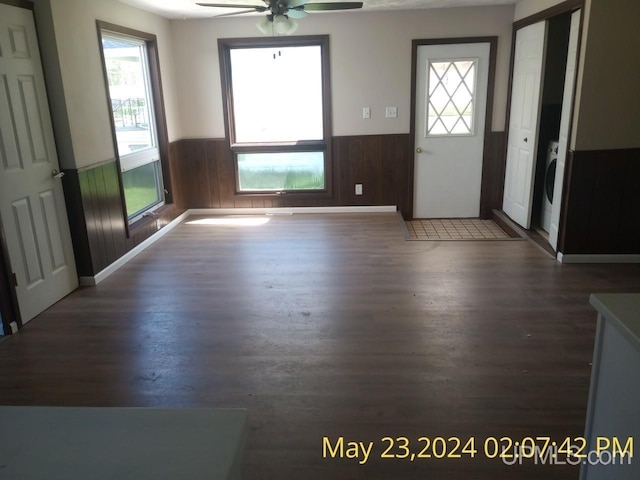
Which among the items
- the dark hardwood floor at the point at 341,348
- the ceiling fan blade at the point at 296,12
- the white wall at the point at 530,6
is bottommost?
the dark hardwood floor at the point at 341,348

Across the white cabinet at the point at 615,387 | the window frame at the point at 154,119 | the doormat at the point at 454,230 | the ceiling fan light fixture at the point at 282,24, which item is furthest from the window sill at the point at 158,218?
the white cabinet at the point at 615,387

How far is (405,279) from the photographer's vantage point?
3.89m

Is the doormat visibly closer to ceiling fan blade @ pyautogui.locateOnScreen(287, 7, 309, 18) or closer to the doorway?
the doorway

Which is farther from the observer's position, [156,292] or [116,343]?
[156,292]

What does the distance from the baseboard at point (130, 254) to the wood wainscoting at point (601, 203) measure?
3847 millimetres

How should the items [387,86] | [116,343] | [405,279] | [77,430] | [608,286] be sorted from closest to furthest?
[77,430] → [116,343] → [608,286] → [405,279] → [387,86]

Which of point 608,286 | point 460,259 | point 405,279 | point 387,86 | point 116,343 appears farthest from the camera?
point 387,86

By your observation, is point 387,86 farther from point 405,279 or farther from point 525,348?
point 525,348

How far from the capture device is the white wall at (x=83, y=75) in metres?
3.58

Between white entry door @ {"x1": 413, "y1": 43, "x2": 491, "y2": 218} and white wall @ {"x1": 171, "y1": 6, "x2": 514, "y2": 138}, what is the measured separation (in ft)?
0.53

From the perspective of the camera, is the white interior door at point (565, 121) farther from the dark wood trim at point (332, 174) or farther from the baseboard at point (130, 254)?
the baseboard at point (130, 254)

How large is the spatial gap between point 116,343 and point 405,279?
214 centimetres

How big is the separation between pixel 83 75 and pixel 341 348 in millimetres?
2902

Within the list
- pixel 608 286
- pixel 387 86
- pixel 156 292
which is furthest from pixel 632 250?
pixel 156 292
